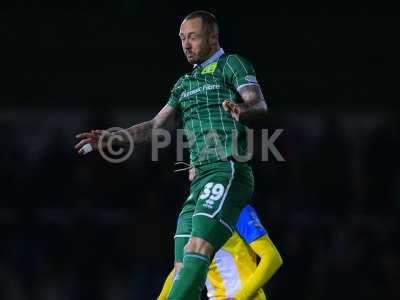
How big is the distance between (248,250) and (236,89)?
1556mm

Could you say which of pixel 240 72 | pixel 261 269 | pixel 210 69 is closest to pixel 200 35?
pixel 210 69

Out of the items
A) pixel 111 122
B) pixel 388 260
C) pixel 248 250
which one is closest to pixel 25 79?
pixel 111 122

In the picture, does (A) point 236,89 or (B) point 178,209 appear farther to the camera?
(B) point 178,209

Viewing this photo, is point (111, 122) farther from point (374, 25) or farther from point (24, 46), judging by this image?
point (374, 25)

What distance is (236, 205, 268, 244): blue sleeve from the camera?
253 inches

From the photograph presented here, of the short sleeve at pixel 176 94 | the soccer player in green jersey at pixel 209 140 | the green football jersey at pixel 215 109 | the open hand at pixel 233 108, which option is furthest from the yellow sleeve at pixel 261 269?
the open hand at pixel 233 108

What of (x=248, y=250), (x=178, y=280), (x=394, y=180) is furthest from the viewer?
(x=394, y=180)

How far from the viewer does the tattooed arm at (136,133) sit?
5.71 metres

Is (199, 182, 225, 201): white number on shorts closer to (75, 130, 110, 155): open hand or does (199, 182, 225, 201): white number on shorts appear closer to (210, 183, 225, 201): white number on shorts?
(210, 183, 225, 201): white number on shorts

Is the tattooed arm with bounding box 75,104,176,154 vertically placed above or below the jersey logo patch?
below

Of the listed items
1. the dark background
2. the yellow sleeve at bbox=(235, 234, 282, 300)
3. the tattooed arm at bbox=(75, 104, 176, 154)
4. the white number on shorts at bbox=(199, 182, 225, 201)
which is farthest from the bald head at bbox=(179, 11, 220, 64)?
the dark background

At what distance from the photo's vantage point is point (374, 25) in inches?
502

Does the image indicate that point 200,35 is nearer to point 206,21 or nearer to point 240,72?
point 206,21

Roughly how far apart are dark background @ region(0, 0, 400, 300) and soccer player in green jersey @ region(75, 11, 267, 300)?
4.33 meters
